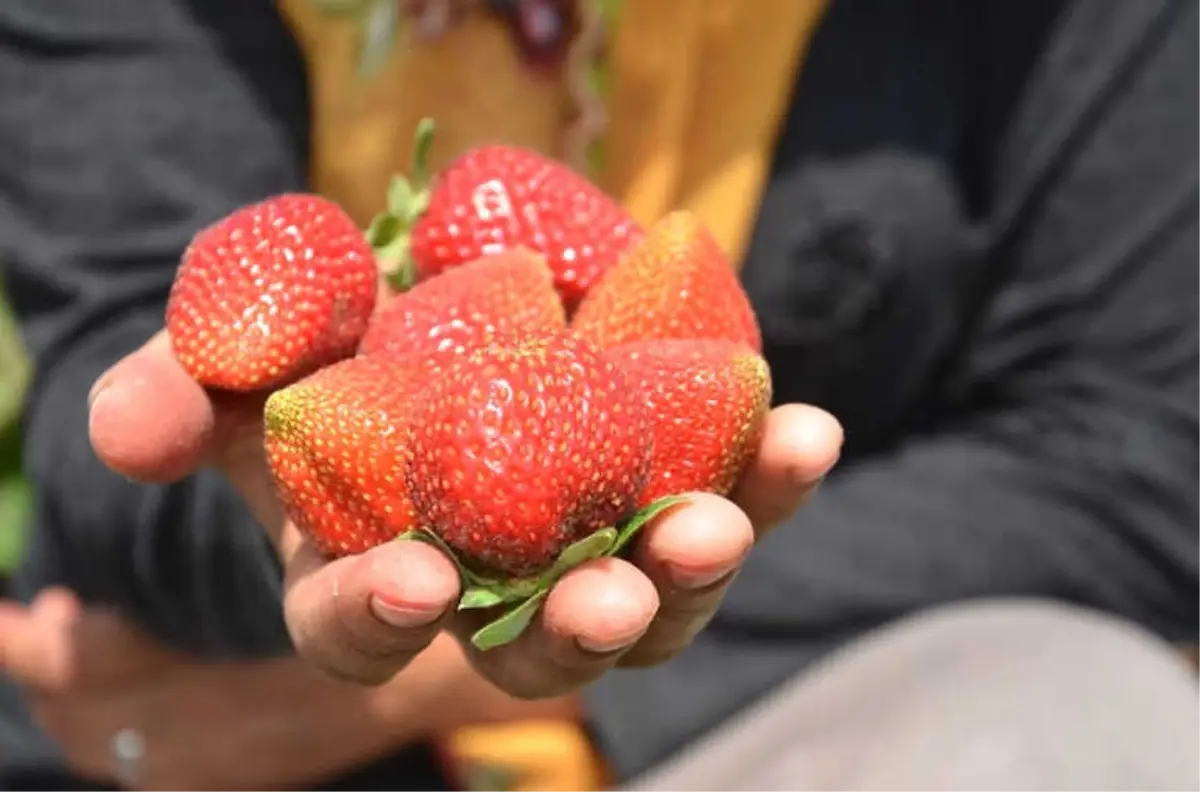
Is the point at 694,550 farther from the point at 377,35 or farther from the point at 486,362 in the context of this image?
the point at 377,35

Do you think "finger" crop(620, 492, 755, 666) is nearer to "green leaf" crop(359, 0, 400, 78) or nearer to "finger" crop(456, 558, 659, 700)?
"finger" crop(456, 558, 659, 700)

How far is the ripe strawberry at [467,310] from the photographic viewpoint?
468mm

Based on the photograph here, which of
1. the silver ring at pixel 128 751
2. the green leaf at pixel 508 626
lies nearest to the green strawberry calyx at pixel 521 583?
the green leaf at pixel 508 626

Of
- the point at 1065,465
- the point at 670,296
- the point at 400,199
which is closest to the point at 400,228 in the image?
the point at 400,199

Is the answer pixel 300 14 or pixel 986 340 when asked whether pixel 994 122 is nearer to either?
pixel 986 340

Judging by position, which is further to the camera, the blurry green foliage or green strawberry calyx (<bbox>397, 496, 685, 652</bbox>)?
the blurry green foliage

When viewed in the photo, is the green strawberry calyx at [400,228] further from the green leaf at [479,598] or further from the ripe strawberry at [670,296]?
the green leaf at [479,598]

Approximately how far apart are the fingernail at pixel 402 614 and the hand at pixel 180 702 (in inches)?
16.4

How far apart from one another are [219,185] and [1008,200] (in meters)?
0.52

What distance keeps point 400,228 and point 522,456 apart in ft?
0.64

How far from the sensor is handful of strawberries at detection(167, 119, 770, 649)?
388mm

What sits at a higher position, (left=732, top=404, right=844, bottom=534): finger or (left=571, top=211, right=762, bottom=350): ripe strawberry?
(left=571, top=211, right=762, bottom=350): ripe strawberry

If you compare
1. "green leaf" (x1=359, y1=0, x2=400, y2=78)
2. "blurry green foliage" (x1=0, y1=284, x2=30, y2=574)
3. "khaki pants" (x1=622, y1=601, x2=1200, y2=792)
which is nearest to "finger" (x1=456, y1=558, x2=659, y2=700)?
"khaki pants" (x1=622, y1=601, x2=1200, y2=792)

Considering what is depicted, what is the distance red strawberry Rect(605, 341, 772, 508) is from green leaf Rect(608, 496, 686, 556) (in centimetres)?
3
